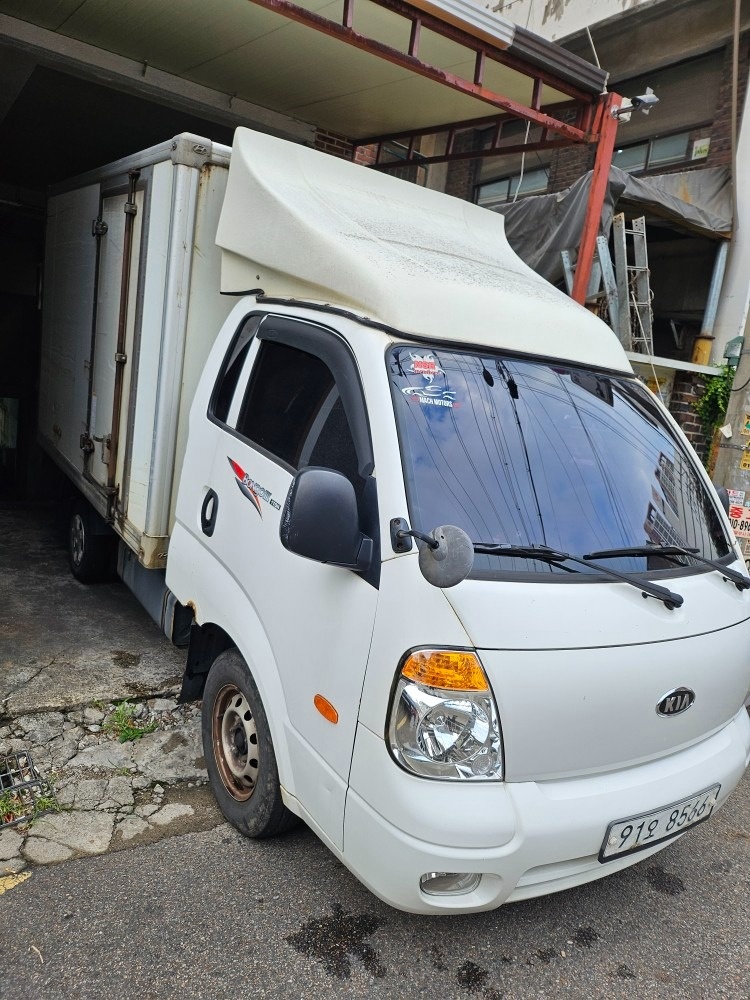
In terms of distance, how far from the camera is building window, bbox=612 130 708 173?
369 inches

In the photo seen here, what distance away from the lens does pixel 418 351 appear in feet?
8.79

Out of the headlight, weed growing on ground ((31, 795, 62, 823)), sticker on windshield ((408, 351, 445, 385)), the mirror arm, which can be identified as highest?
sticker on windshield ((408, 351, 445, 385))

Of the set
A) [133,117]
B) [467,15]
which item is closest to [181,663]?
[467,15]

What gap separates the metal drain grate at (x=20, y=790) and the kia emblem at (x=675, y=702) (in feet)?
8.27

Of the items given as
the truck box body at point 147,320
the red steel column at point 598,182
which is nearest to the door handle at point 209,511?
the truck box body at point 147,320

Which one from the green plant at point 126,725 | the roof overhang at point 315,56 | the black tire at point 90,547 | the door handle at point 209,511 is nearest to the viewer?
the door handle at point 209,511

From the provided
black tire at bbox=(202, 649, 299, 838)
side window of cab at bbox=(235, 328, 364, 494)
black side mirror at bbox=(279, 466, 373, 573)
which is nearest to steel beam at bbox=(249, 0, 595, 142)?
side window of cab at bbox=(235, 328, 364, 494)

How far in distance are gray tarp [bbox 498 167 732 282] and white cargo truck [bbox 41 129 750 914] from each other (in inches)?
147

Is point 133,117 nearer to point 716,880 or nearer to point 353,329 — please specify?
point 353,329

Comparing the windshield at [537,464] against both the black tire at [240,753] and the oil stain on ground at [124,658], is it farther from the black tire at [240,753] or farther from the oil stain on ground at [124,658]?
the oil stain on ground at [124,658]

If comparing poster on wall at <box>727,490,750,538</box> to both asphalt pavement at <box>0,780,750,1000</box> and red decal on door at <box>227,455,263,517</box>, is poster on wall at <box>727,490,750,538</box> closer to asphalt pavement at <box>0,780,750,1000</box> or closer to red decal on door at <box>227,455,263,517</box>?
asphalt pavement at <box>0,780,750,1000</box>

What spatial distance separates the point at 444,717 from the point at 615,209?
706cm

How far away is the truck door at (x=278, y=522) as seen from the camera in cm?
234

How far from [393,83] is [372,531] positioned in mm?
5040
